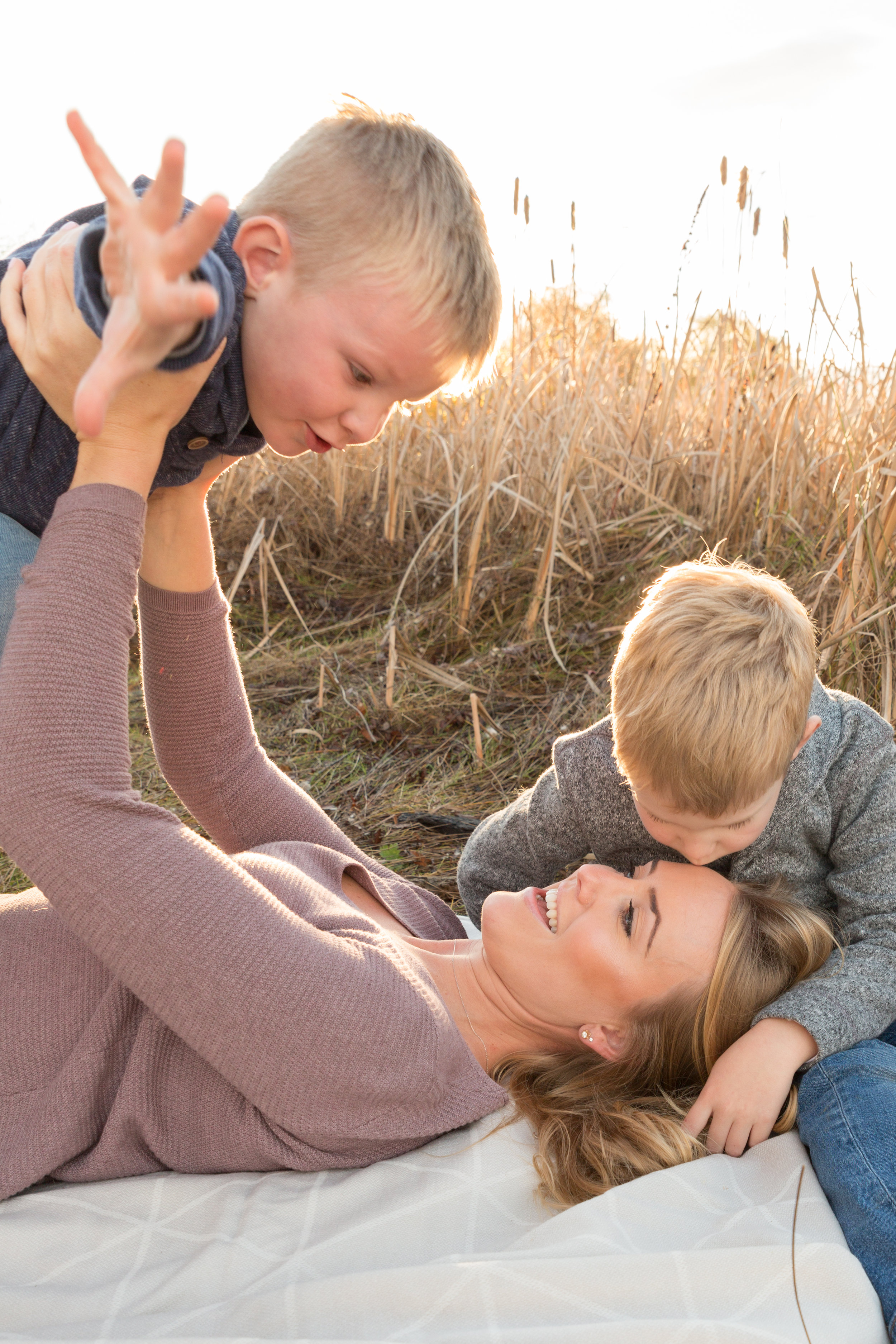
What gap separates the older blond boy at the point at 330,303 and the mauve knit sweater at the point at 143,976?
0.28m

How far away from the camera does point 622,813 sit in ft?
6.75

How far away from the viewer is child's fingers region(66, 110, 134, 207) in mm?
927

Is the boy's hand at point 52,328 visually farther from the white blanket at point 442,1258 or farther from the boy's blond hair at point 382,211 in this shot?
the white blanket at point 442,1258

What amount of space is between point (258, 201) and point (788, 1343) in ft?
5.40

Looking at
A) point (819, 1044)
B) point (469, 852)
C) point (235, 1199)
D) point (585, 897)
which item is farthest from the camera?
point (469, 852)

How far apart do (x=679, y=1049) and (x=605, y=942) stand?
242 mm

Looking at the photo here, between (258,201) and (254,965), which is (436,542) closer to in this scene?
(258,201)

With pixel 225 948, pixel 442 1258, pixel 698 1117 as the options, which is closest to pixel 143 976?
pixel 225 948

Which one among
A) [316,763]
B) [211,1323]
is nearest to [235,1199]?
[211,1323]

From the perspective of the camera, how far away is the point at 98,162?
3.06 ft

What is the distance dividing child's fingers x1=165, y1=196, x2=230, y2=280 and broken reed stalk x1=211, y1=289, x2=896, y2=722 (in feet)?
7.13

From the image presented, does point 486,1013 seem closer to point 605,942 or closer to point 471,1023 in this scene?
point 471,1023

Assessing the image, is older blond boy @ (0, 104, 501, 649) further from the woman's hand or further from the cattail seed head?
the cattail seed head

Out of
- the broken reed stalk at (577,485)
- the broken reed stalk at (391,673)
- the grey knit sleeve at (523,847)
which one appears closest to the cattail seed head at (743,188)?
the broken reed stalk at (577,485)
